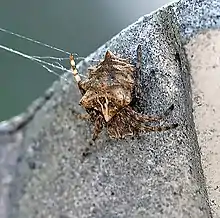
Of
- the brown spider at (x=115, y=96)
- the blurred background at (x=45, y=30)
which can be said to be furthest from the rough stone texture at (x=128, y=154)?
the blurred background at (x=45, y=30)

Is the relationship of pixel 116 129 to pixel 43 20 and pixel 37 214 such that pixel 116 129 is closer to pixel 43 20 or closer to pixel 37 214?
pixel 37 214

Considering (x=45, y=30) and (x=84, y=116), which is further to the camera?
(x=45, y=30)

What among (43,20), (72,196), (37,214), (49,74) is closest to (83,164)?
(72,196)

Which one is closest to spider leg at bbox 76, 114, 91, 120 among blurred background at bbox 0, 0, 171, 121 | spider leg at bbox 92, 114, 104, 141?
spider leg at bbox 92, 114, 104, 141

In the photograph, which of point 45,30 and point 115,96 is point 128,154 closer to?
point 115,96

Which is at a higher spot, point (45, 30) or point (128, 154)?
point (45, 30)

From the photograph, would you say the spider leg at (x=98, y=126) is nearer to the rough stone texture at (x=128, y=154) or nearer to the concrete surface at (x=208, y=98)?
the rough stone texture at (x=128, y=154)

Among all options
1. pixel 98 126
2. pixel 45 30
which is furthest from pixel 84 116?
pixel 45 30

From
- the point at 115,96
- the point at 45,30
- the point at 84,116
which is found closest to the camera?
the point at 115,96

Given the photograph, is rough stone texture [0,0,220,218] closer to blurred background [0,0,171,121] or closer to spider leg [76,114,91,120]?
spider leg [76,114,91,120]
